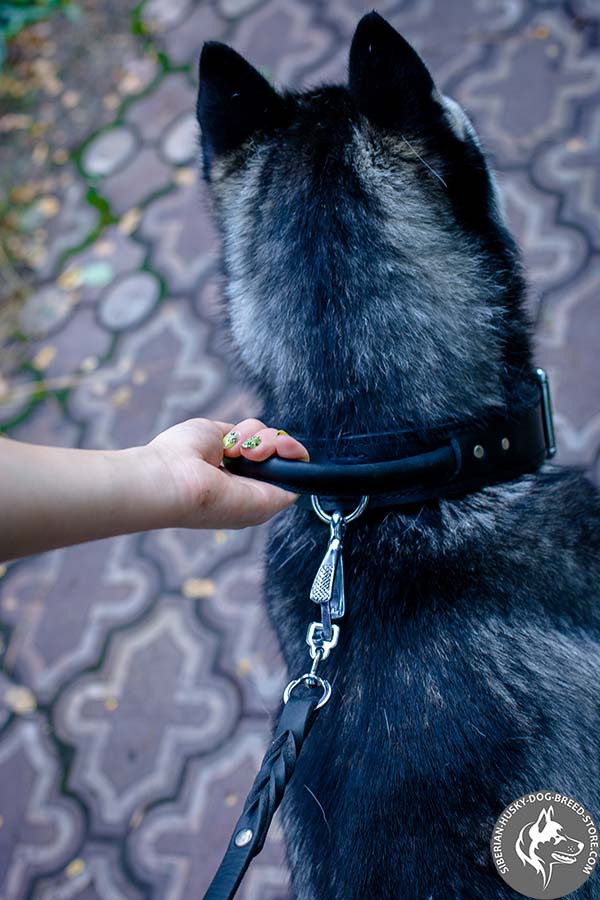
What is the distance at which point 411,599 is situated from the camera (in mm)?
1537

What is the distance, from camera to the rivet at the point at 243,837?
117 cm

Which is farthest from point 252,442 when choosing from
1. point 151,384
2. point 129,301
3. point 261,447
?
point 129,301

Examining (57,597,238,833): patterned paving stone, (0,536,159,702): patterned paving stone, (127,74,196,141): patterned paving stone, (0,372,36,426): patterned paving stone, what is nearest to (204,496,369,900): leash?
(57,597,238,833): patterned paving stone

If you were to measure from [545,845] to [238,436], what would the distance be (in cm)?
99

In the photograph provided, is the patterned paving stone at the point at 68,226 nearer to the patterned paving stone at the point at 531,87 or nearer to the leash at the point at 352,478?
the patterned paving stone at the point at 531,87

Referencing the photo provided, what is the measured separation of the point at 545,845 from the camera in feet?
4.34

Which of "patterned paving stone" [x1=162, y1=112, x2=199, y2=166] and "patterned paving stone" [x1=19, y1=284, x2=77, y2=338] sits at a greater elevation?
"patterned paving stone" [x1=162, y1=112, x2=199, y2=166]

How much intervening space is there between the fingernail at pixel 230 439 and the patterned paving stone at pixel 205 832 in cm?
146

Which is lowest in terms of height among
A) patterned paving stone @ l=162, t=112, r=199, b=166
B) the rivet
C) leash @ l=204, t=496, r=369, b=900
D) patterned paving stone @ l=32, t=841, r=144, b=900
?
patterned paving stone @ l=32, t=841, r=144, b=900

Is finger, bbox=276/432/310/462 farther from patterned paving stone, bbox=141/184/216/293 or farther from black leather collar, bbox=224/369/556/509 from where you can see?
patterned paving stone, bbox=141/184/216/293

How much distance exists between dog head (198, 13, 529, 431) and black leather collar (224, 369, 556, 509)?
0.16 feet

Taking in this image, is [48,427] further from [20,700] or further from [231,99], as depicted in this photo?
[231,99]

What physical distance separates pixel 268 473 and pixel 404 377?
14.7 inches

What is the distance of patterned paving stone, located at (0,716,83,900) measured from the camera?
259 cm
